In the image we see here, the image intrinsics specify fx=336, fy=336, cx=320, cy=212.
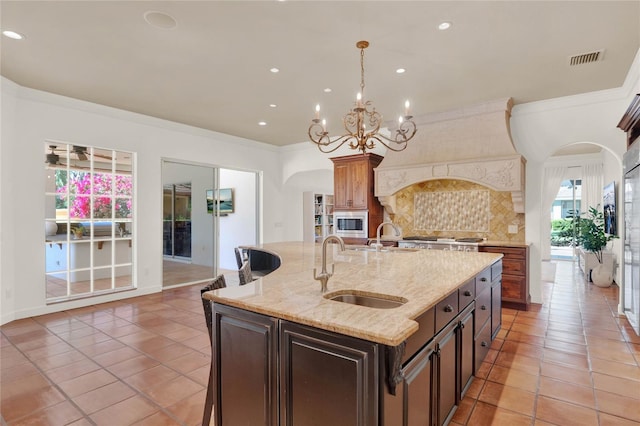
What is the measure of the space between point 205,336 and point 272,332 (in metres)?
2.45

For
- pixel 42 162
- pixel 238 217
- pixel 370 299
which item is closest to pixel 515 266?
pixel 370 299

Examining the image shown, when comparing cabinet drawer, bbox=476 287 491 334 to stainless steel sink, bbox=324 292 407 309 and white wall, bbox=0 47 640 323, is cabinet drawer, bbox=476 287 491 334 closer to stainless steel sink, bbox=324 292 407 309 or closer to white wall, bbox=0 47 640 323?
stainless steel sink, bbox=324 292 407 309

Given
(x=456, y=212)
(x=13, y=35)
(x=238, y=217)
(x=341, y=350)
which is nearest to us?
(x=341, y=350)

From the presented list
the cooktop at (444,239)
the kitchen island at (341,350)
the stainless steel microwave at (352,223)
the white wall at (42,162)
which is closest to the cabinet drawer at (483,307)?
the kitchen island at (341,350)

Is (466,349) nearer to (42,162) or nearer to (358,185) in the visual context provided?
(358,185)

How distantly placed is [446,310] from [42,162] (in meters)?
5.21

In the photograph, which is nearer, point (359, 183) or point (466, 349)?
point (466, 349)

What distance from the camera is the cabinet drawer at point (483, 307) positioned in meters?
2.56

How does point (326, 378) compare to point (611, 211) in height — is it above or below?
below

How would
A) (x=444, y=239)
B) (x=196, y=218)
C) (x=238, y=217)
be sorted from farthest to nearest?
(x=238, y=217)
(x=196, y=218)
(x=444, y=239)

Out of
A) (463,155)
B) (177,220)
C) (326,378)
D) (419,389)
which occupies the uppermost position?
(463,155)

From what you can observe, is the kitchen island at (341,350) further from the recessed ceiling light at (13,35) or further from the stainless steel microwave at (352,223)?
the stainless steel microwave at (352,223)

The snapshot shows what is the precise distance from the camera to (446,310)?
1.86 meters

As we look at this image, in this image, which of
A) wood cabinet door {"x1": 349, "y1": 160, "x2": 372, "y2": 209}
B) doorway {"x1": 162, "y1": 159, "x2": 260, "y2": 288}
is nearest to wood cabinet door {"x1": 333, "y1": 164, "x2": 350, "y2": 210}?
wood cabinet door {"x1": 349, "y1": 160, "x2": 372, "y2": 209}
